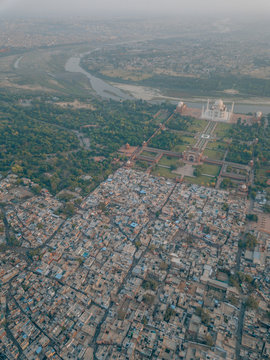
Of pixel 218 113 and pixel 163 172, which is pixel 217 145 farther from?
pixel 163 172

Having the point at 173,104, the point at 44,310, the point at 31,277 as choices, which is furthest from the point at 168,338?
the point at 173,104

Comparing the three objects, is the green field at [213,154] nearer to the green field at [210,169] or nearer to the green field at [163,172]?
the green field at [210,169]

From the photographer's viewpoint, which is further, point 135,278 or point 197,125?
point 197,125

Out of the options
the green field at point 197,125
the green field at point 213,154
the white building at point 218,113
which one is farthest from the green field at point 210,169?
the white building at point 218,113

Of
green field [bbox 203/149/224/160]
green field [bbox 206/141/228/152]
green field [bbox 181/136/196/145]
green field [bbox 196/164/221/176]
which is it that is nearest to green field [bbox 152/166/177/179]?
green field [bbox 196/164/221/176]

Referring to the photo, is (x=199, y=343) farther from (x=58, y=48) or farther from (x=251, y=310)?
(x=58, y=48)

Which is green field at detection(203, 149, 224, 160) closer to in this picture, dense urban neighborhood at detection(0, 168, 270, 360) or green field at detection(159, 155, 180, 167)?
green field at detection(159, 155, 180, 167)

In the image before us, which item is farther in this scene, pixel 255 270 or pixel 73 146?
pixel 73 146

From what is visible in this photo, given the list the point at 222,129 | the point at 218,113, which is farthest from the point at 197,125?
the point at 218,113
